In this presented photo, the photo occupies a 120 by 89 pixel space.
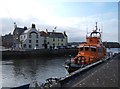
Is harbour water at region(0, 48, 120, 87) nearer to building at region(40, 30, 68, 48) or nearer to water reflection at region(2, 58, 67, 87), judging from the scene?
water reflection at region(2, 58, 67, 87)

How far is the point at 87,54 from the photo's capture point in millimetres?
31266

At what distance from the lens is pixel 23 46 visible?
295 feet

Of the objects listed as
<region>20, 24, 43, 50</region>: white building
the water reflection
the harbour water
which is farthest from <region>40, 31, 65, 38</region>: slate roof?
the water reflection

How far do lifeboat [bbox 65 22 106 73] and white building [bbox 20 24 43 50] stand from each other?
182 ft

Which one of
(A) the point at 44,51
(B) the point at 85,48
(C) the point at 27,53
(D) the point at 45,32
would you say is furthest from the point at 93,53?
(D) the point at 45,32

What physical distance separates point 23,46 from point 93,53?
61.1 metres

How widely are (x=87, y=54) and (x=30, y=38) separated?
6006 cm

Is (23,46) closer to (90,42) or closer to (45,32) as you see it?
(45,32)

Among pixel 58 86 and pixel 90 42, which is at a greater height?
pixel 90 42

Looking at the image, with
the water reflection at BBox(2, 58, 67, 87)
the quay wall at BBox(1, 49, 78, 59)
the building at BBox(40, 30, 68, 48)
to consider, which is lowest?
the water reflection at BBox(2, 58, 67, 87)

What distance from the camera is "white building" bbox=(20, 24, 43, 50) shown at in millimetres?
88875

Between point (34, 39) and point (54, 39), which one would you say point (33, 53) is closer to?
point (34, 39)

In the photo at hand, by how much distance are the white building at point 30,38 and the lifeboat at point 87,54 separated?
55437 mm

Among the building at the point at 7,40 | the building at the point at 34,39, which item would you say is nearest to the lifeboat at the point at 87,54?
the building at the point at 34,39
